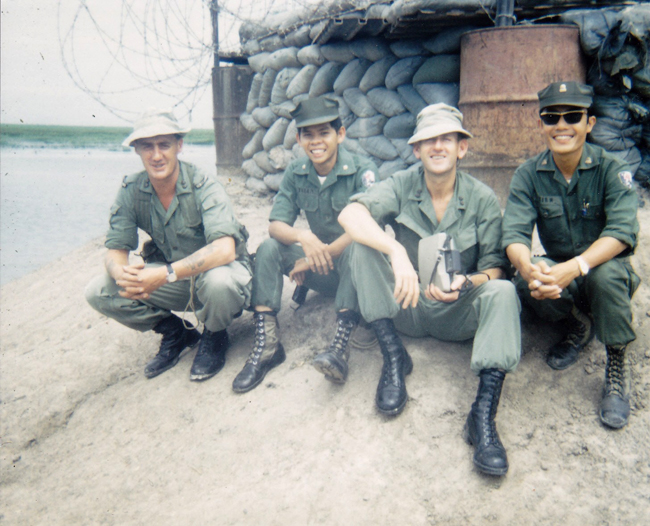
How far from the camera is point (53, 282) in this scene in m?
5.08

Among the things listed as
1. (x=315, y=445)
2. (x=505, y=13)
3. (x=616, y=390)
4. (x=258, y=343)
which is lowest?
(x=315, y=445)

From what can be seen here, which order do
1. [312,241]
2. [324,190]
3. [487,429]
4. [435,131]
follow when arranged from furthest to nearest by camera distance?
[324,190], [312,241], [435,131], [487,429]

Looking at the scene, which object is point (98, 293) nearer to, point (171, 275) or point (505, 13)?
point (171, 275)

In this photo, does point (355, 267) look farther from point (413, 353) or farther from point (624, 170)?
point (624, 170)

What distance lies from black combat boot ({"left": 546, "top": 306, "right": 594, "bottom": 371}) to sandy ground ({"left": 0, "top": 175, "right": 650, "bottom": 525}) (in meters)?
0.05

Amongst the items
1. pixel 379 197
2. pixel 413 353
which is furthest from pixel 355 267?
pixel 413 353

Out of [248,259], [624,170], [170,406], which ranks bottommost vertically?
[170,406]

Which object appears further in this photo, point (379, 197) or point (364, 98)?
point (364, 98)

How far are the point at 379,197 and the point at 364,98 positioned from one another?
7.69 ft

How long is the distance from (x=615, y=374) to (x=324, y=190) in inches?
67.3

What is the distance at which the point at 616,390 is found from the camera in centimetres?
212

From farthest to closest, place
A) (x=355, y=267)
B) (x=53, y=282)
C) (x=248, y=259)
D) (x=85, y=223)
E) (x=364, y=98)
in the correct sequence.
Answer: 1. (x=85, y=223)
2. (x=53, y=282)
3. (x=364, y=98)
4. (x=248, y=259)
5. (x=355, y=267)

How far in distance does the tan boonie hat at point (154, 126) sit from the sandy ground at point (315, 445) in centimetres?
123

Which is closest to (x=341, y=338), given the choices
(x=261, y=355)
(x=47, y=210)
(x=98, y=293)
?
(x=261, y=355)
